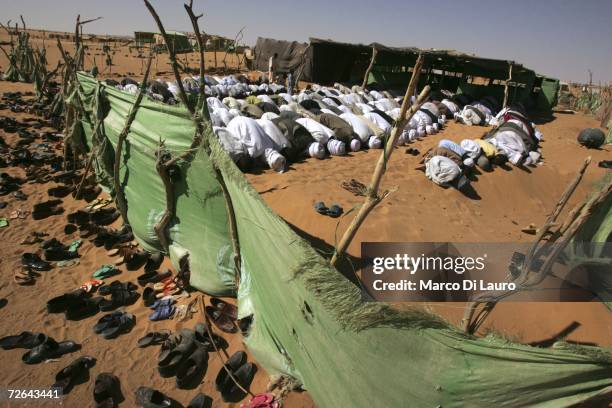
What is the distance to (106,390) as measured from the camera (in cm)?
240

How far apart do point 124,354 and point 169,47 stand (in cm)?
247

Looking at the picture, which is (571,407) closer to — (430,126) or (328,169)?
(328,169)

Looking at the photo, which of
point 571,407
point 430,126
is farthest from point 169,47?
point 430,126

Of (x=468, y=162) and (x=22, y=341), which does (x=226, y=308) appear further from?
(x=468, y=162)

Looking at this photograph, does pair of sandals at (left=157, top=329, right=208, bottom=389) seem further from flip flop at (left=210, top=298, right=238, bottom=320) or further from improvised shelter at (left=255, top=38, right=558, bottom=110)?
improvised shelter at (left=255, top=38, right=558, bottom=110)

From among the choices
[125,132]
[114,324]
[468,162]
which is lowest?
[114,324]

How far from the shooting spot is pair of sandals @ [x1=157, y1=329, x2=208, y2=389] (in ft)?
8.41

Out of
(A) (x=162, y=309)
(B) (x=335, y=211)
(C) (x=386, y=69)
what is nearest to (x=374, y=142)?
(B) (x=335, y=211)

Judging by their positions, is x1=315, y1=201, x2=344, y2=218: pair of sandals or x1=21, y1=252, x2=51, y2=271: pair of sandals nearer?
x1=21, y1=252, x2=51, y2=271: pair of sandals

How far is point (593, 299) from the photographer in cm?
338

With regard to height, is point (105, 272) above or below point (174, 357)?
above

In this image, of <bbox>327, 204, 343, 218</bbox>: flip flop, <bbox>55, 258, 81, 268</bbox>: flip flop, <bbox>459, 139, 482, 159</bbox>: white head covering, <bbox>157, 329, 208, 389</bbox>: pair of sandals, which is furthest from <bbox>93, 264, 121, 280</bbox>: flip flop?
<bbox>459, 139, 482, 159</bbox>: white head covering

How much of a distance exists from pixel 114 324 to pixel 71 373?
497 millimetres

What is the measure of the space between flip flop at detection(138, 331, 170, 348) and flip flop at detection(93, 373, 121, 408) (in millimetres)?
318
